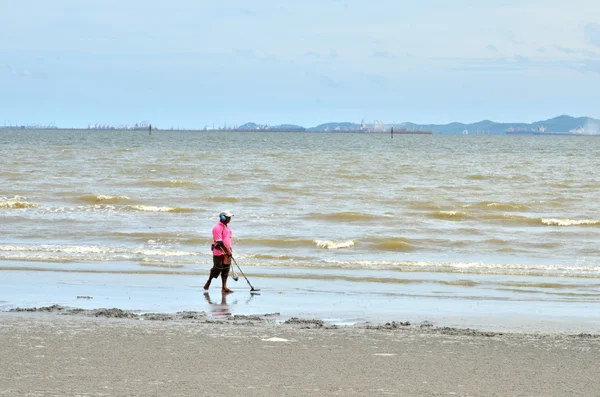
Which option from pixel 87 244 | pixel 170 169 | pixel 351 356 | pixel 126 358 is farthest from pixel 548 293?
pixel 170 169

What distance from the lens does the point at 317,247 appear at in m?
19.8

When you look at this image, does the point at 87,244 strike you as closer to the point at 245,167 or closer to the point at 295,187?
→ the point at 295,187

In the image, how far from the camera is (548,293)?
14023mm

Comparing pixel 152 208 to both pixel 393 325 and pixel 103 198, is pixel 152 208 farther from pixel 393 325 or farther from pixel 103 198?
pixel 393 325

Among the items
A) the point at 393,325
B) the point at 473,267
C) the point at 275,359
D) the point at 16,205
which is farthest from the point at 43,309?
the point at 16,205

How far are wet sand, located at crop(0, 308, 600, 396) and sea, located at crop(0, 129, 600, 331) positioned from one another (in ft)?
4.11

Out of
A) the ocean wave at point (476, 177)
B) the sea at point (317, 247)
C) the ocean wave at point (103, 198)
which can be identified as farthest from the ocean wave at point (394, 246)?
the ocean wave at point (476, 177)

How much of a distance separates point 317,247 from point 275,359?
11.4 m

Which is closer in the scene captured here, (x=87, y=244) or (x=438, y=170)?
(x=87, y=244)

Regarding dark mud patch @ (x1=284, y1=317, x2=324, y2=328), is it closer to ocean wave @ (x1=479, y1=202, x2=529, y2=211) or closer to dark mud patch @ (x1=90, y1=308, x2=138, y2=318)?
dark mud patch @ (x1=90, y1=308, x2=138, y2=318)

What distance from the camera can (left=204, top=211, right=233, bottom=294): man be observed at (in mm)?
13773

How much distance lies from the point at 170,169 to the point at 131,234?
26236 millimetres

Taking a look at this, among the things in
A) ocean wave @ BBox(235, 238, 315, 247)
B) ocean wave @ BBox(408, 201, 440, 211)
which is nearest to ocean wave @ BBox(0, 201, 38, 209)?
ocean wave @ BBox(235, 238, 315, 247)

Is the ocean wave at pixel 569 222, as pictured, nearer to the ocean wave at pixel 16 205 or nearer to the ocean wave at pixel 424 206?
the ocean wave at pixel 424 206
